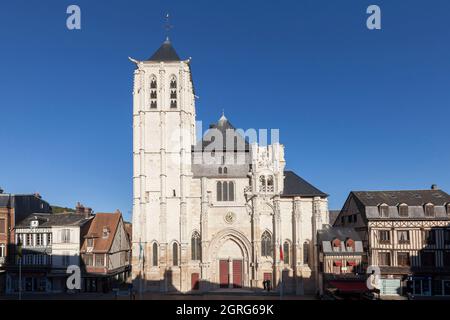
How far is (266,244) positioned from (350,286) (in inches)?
423

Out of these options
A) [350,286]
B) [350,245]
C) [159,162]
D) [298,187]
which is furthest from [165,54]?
[350,286]

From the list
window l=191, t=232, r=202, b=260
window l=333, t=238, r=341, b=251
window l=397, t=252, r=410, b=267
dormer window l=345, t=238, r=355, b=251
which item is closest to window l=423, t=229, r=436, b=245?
window l=397, t=252, r=410, b=267

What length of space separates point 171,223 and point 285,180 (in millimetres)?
14197

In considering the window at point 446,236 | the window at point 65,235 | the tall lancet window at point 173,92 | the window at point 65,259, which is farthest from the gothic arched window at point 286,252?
the window at point 65,235

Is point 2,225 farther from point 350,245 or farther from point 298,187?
point 350,245

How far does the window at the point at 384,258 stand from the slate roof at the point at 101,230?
30909 millimetres

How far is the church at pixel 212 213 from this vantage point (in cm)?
4878

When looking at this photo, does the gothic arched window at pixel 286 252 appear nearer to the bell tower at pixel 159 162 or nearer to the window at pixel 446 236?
the bell tower at pixel 159 162

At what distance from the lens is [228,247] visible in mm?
50344

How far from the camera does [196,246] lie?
50.0 metres
